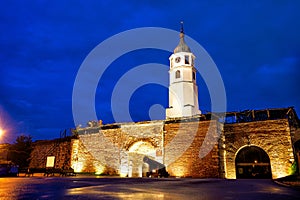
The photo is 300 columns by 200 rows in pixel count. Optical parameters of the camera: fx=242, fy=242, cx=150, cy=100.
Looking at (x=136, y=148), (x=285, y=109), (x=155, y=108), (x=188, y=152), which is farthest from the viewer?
(x=155, y=108)

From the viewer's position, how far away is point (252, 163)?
634 inches

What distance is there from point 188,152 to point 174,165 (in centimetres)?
137

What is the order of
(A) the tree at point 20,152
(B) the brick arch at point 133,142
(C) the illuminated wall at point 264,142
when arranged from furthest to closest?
(A) the tree at point 20,152 → (B) the brick arch at point 133,142 → (C) the illuminated wall at point 264,142

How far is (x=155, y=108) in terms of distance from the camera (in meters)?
32.6

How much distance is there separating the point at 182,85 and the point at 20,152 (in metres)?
20.0

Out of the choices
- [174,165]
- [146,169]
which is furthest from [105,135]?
[174,165]

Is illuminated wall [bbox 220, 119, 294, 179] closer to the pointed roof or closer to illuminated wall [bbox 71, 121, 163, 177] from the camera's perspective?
illuminated wall [bbox 71, 121, 163, 177]

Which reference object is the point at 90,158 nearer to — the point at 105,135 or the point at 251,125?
the point at 105,135

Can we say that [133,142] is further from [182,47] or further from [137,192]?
[182,47]

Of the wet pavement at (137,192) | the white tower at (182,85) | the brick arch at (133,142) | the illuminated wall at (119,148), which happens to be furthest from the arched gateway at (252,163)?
the white tower at (182,85)

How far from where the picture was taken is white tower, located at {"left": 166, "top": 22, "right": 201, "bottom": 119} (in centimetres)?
2892

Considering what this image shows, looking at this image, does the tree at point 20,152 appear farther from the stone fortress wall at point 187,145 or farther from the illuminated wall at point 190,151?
the illuminated wall at point 190,151

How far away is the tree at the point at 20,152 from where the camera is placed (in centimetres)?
2678

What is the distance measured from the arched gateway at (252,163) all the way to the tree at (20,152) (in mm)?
22282
